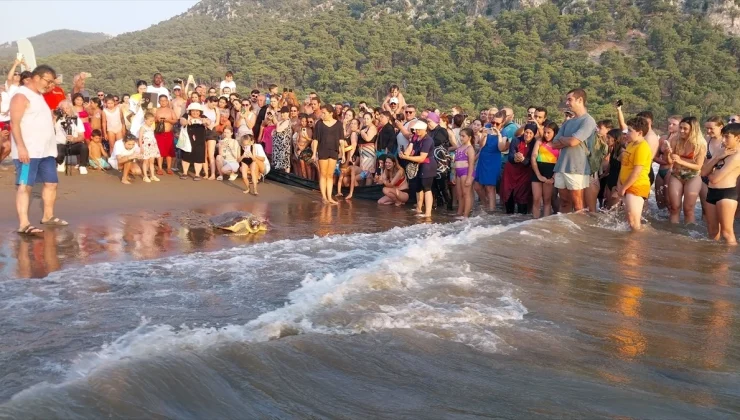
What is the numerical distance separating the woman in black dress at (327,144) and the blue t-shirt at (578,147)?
3.94m

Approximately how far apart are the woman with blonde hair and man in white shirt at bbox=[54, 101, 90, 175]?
10127mm

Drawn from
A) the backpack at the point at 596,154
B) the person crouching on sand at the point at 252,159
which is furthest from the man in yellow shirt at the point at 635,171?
the person crouching on sand at the point at 252,159

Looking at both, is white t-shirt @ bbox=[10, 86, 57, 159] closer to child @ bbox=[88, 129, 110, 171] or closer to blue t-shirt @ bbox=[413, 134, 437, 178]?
child @ bbox=[88, 129, 110, 171]

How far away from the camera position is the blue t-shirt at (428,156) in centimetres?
1095

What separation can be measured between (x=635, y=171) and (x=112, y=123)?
32.0ft

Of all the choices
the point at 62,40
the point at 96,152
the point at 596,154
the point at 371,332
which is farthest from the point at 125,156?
the point at 62,40

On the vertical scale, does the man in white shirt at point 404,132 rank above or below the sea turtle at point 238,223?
above

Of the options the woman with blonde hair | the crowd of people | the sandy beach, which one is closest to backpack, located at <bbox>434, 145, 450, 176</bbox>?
the crowd of people

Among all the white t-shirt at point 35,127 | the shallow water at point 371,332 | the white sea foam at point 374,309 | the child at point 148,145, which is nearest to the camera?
the shallow water at point 371,332

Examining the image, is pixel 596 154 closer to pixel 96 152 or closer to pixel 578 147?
pixel 578 147

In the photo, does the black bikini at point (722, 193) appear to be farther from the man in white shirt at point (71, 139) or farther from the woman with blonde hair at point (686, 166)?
the man in white shirt at point (71, 139)

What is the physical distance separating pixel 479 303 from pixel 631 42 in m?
51.9

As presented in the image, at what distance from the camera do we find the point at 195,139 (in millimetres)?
12945

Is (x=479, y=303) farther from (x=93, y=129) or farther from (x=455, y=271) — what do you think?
(x=93, y=129)
